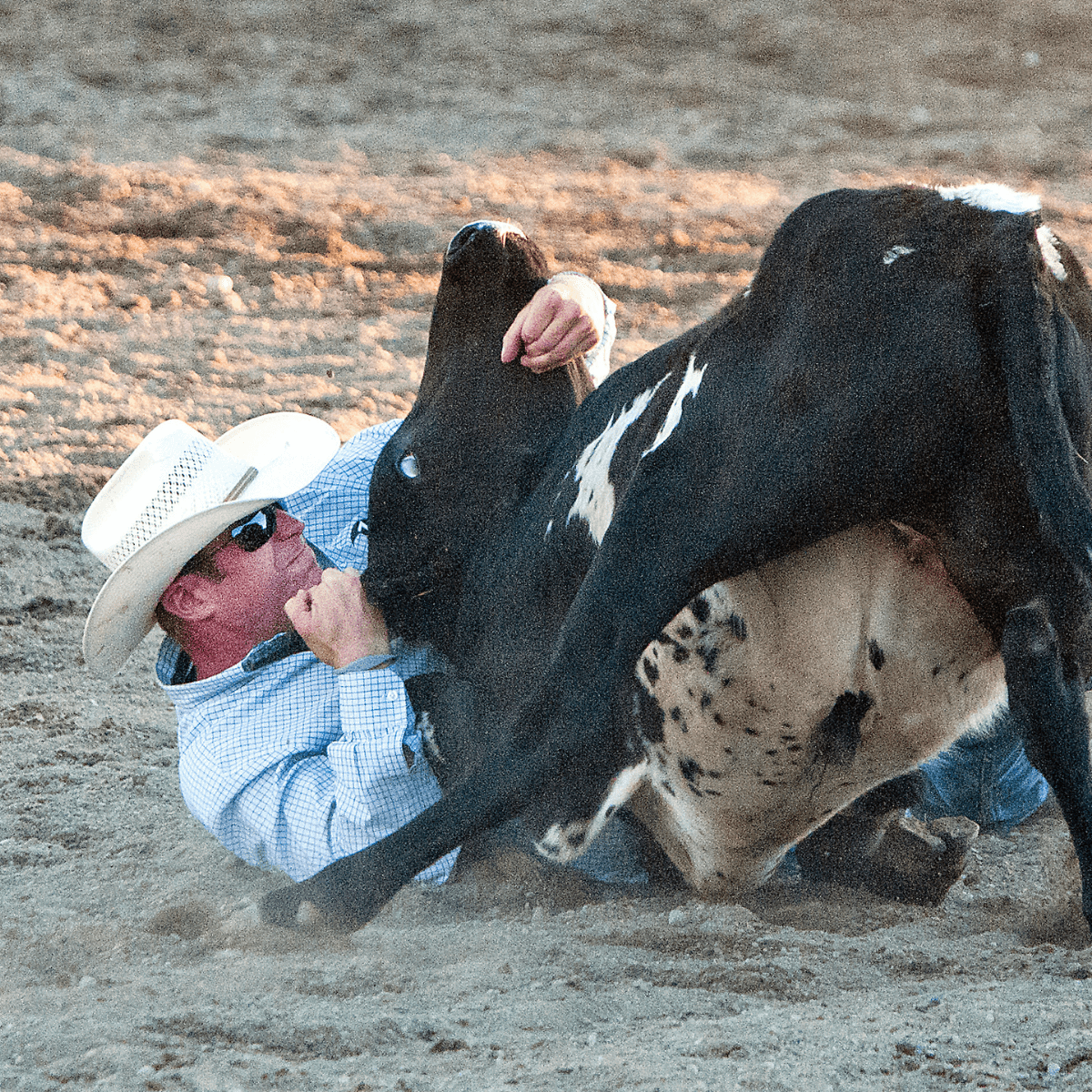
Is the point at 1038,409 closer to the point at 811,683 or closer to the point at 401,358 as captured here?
the point at 811,683

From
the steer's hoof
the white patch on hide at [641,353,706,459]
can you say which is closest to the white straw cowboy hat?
the white patch on hide at [641,353,706,459]

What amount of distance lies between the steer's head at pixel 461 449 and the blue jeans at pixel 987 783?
3.00 ft

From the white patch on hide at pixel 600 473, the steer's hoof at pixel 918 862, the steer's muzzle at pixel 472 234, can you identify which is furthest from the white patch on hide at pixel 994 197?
the steer's hoof at pixel 918 862

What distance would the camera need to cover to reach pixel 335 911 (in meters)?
1.82

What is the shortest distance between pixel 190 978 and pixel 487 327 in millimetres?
1115

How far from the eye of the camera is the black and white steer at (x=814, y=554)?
146 centimetres

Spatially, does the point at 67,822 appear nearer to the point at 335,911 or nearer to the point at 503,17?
the point at 335,911

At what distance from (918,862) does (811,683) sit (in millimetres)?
628

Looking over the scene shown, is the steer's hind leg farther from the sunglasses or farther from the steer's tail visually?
the sunglasses

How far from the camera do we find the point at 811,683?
5.55 ft

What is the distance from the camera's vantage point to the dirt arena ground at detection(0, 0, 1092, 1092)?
1697mm

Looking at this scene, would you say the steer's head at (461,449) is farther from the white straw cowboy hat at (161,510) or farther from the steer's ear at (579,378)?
the white straw cowboy hat at (161,510)

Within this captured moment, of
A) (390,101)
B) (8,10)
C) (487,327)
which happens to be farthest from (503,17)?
(487,327)

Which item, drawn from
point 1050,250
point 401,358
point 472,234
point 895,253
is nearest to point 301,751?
point 472,234
